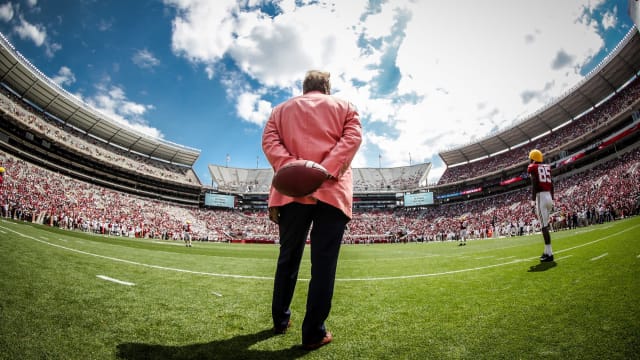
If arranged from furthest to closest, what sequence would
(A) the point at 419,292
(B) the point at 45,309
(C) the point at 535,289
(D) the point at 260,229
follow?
(D) the point at 260,229, (A) the point at 419,292, (C) the point at 535,289, (B) the point at 45,309

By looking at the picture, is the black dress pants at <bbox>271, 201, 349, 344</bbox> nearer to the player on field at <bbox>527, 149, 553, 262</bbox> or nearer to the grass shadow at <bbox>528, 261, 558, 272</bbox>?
the grass shadow at <bbox>528, 261, 558, 272</bbox>

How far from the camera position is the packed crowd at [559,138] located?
34875mm

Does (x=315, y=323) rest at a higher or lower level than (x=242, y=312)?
higher

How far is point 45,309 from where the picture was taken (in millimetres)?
2363

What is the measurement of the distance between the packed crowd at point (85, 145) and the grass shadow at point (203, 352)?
1984 inches

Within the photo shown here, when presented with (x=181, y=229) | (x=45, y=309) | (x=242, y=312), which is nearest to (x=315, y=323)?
(x=242, y=312)

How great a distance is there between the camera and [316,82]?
276 centimetres

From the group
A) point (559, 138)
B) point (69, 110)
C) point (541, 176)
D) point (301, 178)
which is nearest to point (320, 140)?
point (301, 178)

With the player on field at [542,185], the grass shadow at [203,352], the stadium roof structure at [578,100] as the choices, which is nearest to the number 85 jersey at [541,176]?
the player on field at [542,185]

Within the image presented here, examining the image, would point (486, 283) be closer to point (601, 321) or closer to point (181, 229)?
point (601, 321)

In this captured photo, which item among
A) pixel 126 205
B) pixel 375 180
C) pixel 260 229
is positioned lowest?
pixel 260 229

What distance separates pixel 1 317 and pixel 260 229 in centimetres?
5563

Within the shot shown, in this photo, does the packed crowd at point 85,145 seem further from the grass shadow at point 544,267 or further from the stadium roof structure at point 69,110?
the grass shadow at point 544,267

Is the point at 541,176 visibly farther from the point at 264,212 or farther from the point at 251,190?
the point at 251,190
